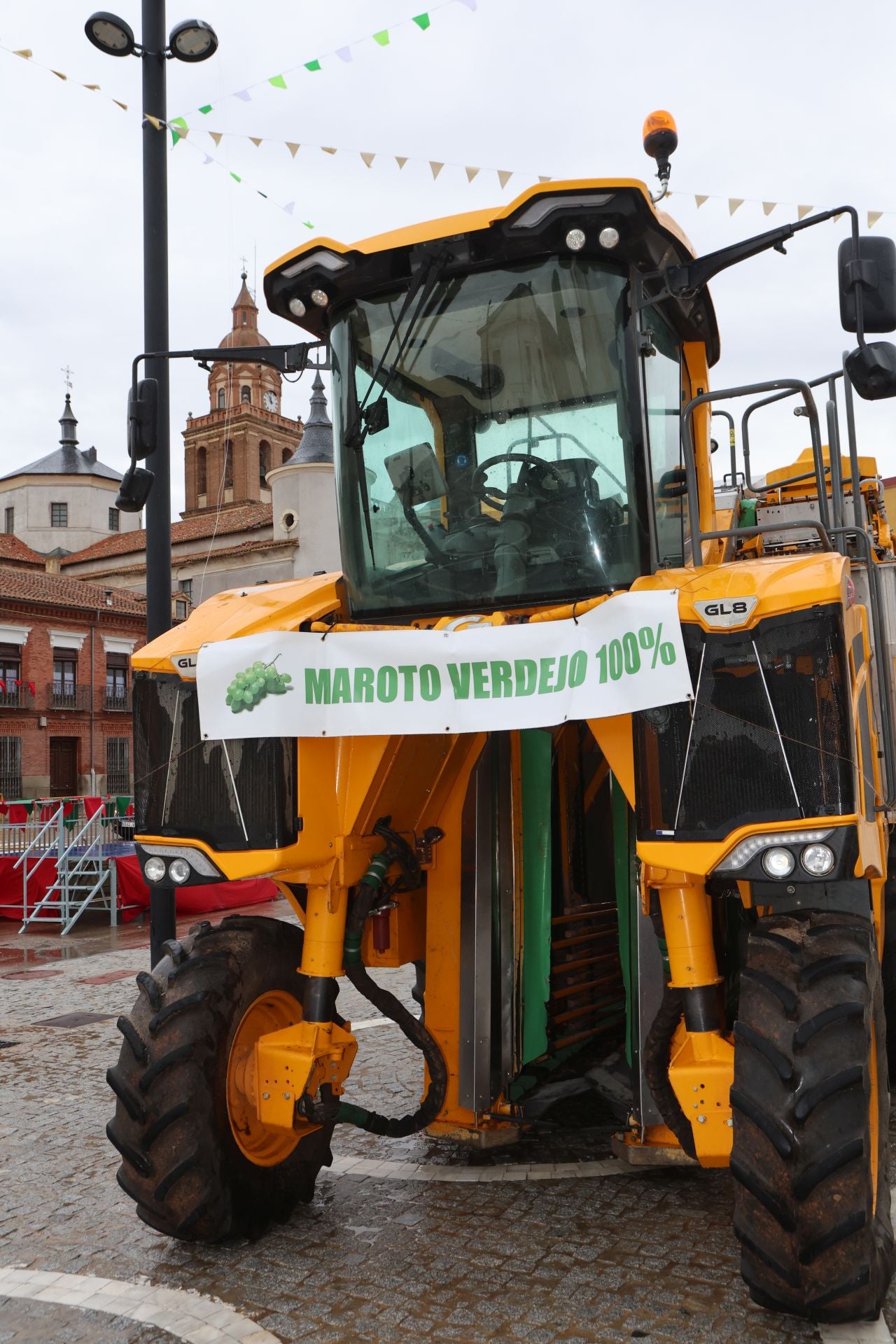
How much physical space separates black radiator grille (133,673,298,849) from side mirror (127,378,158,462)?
106 cm

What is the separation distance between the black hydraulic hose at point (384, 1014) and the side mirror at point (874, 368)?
252 cm

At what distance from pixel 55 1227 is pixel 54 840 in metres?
12.5

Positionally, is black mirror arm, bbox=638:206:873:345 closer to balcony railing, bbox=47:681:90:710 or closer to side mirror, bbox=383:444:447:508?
side mirror, bbox=383:444:447:508

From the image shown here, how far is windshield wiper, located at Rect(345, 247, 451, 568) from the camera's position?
440 cm

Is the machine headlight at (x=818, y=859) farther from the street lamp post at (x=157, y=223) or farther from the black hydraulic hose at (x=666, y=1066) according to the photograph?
the street lamp post at (x=157, y=223)

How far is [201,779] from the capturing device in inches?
175

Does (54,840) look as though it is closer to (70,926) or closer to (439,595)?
(70,926)

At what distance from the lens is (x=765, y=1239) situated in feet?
11.4

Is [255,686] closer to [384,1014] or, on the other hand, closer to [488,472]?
[488,472]

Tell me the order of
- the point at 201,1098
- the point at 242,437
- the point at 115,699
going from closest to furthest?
the point at 201,1098 < the point at 115,699 < the point at 242,437

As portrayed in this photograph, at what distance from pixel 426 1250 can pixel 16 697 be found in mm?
38386

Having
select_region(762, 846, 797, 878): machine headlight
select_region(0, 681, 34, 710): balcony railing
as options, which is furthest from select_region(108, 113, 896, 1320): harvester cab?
select_region(0, 681, 34, 710): balcony railing

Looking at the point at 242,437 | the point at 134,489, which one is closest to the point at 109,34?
the point at 134,489

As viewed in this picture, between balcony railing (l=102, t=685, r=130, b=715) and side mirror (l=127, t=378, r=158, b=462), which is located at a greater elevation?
balcony railing (l=102, t=685, r=130, b=715)
